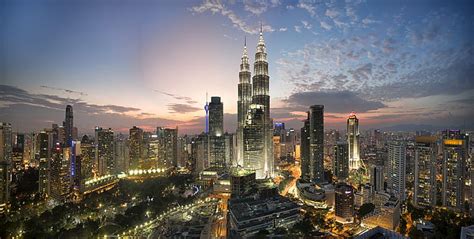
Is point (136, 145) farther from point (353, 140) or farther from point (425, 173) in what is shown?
point (425, 173)

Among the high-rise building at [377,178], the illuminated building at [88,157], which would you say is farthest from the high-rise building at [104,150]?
the high-rise building at [377,178]

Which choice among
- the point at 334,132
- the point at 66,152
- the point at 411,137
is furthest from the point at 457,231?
the point at 334,132

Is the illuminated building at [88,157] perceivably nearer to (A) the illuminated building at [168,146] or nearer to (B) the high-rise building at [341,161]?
(A) the illuminated building at [168,146]

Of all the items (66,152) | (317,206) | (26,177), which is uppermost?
(66,152)

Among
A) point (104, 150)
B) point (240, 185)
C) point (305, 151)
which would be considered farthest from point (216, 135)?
point (240, 185)

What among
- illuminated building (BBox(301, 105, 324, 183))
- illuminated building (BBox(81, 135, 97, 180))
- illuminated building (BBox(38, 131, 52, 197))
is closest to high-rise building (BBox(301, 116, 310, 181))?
illuminated building (BBox(301, 105, 324, 183))

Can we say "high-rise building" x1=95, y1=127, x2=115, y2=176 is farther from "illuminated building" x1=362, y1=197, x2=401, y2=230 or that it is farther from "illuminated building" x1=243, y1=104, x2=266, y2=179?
"illuminated building" x1=362, y1=197, x2=401, y2=230

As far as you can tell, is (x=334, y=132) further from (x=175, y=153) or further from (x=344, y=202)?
(x=344, y=202)
